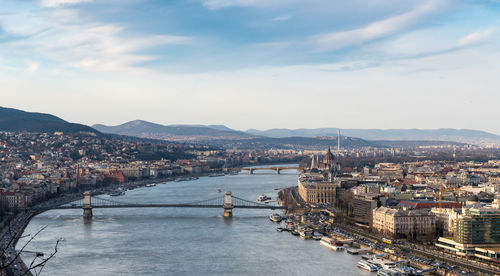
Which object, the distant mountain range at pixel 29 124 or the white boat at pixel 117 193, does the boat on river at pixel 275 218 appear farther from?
the distant mountain range at pixel 29 124

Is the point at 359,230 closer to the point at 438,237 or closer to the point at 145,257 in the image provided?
the point at 438,237

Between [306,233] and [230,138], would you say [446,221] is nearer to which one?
[306,233]

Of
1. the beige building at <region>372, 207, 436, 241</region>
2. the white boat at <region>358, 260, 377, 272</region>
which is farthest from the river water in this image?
the beige building at <region>372, 207, 436, 241</region>

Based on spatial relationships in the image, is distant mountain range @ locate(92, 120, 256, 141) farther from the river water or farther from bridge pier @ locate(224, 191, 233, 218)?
the river water

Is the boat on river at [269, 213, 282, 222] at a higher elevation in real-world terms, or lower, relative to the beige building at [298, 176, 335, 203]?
lower

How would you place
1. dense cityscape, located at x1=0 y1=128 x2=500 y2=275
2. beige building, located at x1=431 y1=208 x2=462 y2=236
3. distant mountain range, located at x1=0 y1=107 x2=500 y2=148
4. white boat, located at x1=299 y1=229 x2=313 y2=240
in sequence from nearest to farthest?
dense cityscape, located at x1=0 y1=128 x2=500 y2=275, beige building, located at x1=431 y1=208 x2=462 y2=236, white boat, located at x1=299 y1=229 x2=313 y2=240, distant mountain range, located at x1=0 y1=107 x2=500 y2=148

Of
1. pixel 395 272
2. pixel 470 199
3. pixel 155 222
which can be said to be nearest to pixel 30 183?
pixel 155 222

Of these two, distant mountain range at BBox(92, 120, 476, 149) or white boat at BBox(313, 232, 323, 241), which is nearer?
white boat at BBox(313, 232, 323, 241)

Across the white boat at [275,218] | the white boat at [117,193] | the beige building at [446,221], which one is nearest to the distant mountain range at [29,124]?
the white boat at [117,193]
